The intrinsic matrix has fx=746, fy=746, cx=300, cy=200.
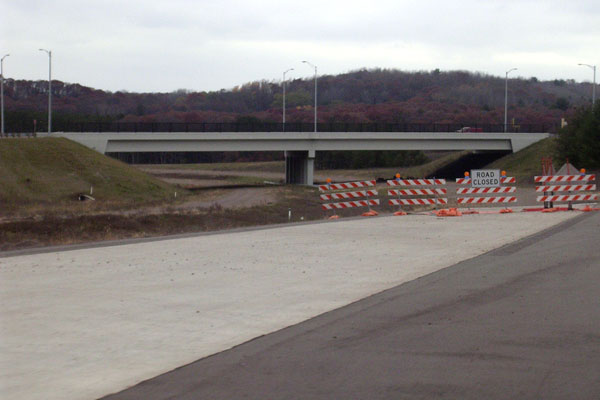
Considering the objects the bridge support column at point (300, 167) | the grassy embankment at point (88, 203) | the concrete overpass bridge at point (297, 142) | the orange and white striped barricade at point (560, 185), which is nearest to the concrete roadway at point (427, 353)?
the grassy embankment at point (88, 203)

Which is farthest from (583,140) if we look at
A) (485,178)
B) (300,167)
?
(485,178)

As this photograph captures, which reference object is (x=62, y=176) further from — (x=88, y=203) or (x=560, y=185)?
(x=560, y=185)

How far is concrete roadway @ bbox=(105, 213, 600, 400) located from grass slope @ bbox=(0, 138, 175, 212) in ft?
126

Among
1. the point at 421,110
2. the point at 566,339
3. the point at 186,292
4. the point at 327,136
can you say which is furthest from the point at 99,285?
the point at 421,110

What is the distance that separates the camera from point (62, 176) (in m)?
54.6

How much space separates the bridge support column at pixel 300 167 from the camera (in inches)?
2955

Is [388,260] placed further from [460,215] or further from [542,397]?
[460,215]

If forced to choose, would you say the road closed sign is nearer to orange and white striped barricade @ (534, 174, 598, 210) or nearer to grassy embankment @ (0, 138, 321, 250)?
orange and white striped barricade @ (534, 174, 598, 210)

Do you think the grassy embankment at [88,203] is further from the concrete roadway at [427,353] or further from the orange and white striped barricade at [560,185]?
the concrete roadway at [427,353]

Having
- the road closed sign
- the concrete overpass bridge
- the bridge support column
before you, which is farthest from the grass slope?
the road closed sign

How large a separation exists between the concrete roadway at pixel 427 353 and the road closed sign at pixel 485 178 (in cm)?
1786

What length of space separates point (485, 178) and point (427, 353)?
77.6ft

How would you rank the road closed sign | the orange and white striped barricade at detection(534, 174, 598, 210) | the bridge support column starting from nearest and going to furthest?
the road closed sign, the orange and white striped barricade at detection(534, 174, 598, 210), the bridge support column

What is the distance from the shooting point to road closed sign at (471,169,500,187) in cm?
3086
